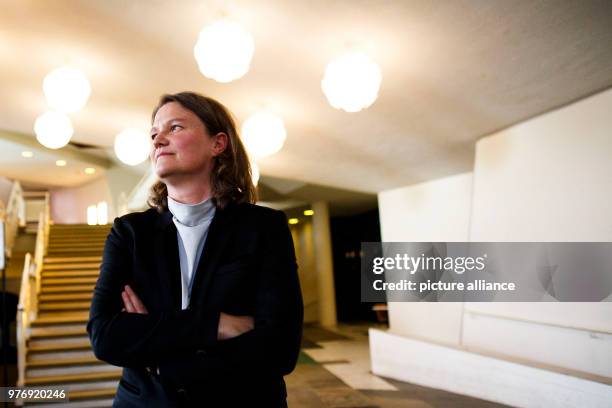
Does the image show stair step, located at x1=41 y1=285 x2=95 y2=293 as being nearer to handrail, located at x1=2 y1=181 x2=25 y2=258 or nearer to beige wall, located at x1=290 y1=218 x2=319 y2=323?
handrail, located at x1=2 y1=181 x2=25 y2=258

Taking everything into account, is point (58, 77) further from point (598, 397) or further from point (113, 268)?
point (598, 397)

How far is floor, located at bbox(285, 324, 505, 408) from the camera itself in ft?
14.7

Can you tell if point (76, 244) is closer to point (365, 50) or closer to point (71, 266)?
point (71, 266)

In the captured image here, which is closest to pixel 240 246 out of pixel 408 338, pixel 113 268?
pixel 113 268

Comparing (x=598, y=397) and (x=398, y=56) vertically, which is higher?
(x=398, y=56)

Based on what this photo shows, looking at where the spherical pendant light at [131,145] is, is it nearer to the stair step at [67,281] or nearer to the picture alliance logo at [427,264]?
the picture alliance logo at [427,264]

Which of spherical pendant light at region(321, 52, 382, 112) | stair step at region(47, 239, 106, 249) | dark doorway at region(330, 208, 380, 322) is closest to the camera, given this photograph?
spherical pendant light at region(321, 52, 382, 112)

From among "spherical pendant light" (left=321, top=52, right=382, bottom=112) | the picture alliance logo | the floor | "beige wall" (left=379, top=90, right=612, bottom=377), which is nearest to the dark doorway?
the floor

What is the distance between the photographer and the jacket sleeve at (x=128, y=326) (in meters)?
1.10

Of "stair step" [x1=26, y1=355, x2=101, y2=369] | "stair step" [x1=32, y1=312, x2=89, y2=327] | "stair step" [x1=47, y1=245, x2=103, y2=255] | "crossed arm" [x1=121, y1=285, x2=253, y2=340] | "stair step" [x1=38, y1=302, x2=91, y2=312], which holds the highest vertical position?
"stair step" [x1=47, y1=245, x2=103, y2=255]

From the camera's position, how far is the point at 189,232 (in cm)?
122

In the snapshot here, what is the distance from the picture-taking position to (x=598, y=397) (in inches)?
124

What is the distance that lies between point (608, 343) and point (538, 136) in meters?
1.64

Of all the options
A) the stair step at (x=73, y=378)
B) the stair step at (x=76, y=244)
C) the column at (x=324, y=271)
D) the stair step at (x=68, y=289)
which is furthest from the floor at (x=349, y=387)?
the stair step at (x=76, y=244)
